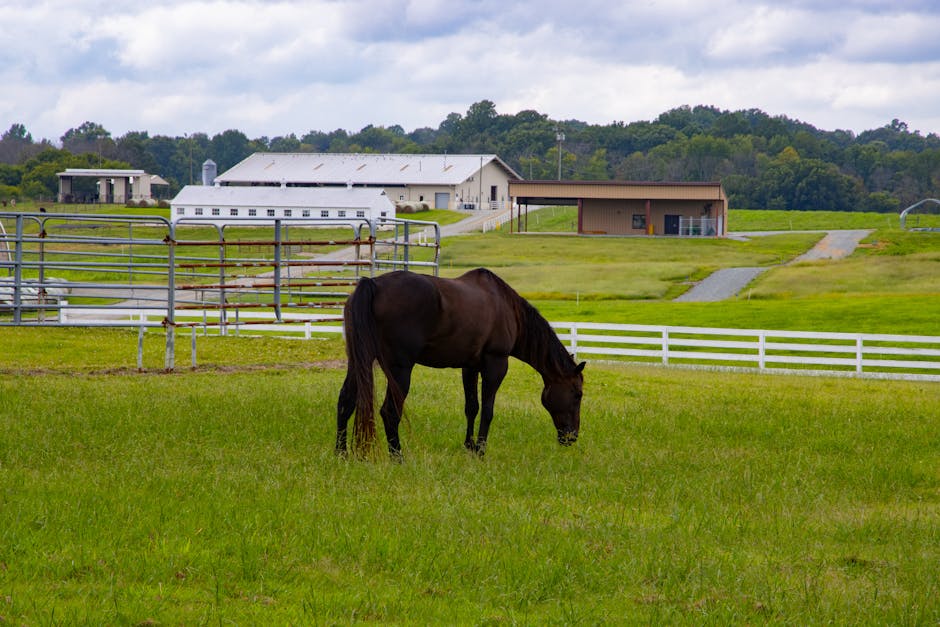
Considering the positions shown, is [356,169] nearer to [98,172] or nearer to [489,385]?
[98,172]

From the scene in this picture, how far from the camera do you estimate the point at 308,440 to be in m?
9.48

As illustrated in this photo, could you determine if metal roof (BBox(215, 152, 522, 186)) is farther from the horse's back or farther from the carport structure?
the horse's back

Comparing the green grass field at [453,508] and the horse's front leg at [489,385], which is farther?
the horse's front leg at [489,385]

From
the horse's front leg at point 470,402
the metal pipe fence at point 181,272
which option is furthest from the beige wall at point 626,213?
the horse's front leg at point 470,402

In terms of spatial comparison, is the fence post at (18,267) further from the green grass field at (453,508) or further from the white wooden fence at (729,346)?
the white wooden fence at (729,346)

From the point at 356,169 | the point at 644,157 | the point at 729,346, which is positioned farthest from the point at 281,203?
the point at 644,157

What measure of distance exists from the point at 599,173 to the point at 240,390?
114 m

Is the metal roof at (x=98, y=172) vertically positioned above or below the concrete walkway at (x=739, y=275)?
above

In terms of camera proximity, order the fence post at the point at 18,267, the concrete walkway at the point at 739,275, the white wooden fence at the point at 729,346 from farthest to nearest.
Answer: the concrete walkway at the point at 739,275 < the white wooden fence at the point at 729,346 < the fence post at the point at 18,267

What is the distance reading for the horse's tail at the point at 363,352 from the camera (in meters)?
8.49

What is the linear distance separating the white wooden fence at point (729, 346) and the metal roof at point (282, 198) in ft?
155

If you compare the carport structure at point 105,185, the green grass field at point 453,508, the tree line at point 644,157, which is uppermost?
the tree line at point 644,157

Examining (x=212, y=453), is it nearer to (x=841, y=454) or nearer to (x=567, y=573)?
(x=567, y=573)

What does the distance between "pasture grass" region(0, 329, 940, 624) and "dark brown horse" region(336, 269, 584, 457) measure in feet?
1.27
